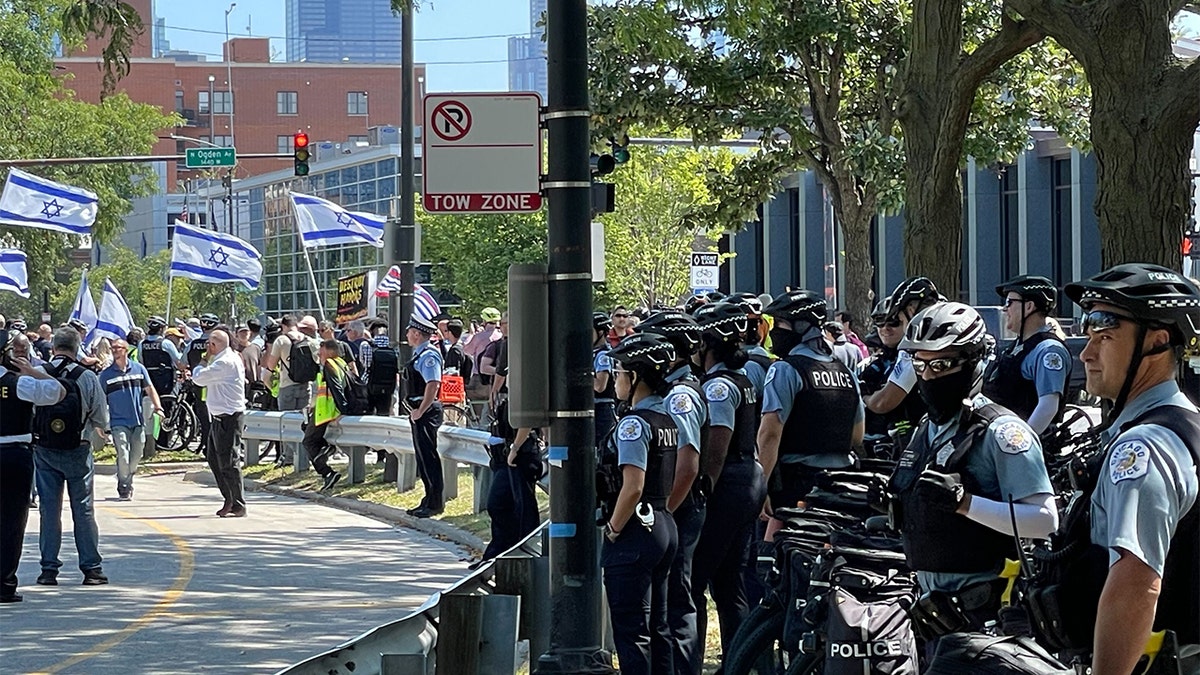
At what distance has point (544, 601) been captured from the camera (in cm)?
893

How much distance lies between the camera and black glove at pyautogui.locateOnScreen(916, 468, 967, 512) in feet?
16.7

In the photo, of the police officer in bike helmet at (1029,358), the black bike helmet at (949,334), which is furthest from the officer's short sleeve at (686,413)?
the black bike helmet at (949,334)

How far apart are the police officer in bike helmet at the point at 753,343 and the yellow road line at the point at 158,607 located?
14.6 ft

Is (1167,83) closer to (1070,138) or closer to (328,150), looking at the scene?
(1070,138)

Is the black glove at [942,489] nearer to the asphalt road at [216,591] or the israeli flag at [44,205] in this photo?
the asphalt road at [216,591]

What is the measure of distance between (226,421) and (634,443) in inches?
454

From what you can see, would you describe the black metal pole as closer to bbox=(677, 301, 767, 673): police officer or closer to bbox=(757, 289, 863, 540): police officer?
bbox=(677, 301, 767, 673): police officer

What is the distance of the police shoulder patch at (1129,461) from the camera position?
3896 mm

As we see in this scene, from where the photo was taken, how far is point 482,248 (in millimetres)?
69000

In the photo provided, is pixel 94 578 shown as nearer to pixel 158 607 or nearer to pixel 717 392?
pixel 158 607

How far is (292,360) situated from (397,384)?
1633mm

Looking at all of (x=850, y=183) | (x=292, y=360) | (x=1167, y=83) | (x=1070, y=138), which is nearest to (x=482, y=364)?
(x=292, y=360)

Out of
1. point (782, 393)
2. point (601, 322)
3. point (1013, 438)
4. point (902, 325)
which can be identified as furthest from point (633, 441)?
point (601, 322)

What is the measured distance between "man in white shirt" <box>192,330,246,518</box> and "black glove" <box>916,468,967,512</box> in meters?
14.3
